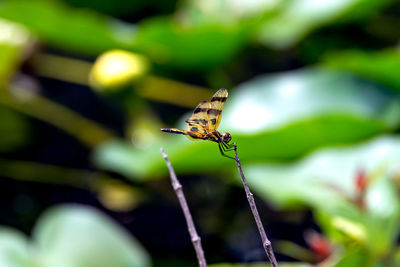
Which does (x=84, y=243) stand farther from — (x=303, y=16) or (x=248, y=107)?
(x=303, y=16)

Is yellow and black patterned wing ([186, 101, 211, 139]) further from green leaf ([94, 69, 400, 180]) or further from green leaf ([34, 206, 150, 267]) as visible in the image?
green leaf ([34, 206, 150, 267])

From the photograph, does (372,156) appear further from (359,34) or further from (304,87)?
(359,34)

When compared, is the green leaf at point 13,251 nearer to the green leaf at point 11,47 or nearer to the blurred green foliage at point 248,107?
the blurred green foliage at point 248,107

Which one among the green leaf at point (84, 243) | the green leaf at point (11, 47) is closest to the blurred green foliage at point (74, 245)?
the green leaf at point (84, 243)

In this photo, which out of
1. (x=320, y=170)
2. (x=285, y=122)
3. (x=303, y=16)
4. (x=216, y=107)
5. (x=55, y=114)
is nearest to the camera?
(x=216, y=107)

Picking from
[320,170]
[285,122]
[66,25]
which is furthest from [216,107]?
[66,25]

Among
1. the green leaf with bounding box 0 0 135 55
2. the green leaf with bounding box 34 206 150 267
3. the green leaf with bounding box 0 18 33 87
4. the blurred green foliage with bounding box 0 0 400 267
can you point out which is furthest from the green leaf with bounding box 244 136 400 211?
the green leaf with bounding box 0 18 33 87

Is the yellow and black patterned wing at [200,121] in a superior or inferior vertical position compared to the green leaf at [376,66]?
inferior

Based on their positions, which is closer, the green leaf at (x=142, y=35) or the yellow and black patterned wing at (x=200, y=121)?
the yellow and black patterned wing at (x=200, y=121)

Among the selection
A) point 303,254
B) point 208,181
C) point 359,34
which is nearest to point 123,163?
point 208,181
